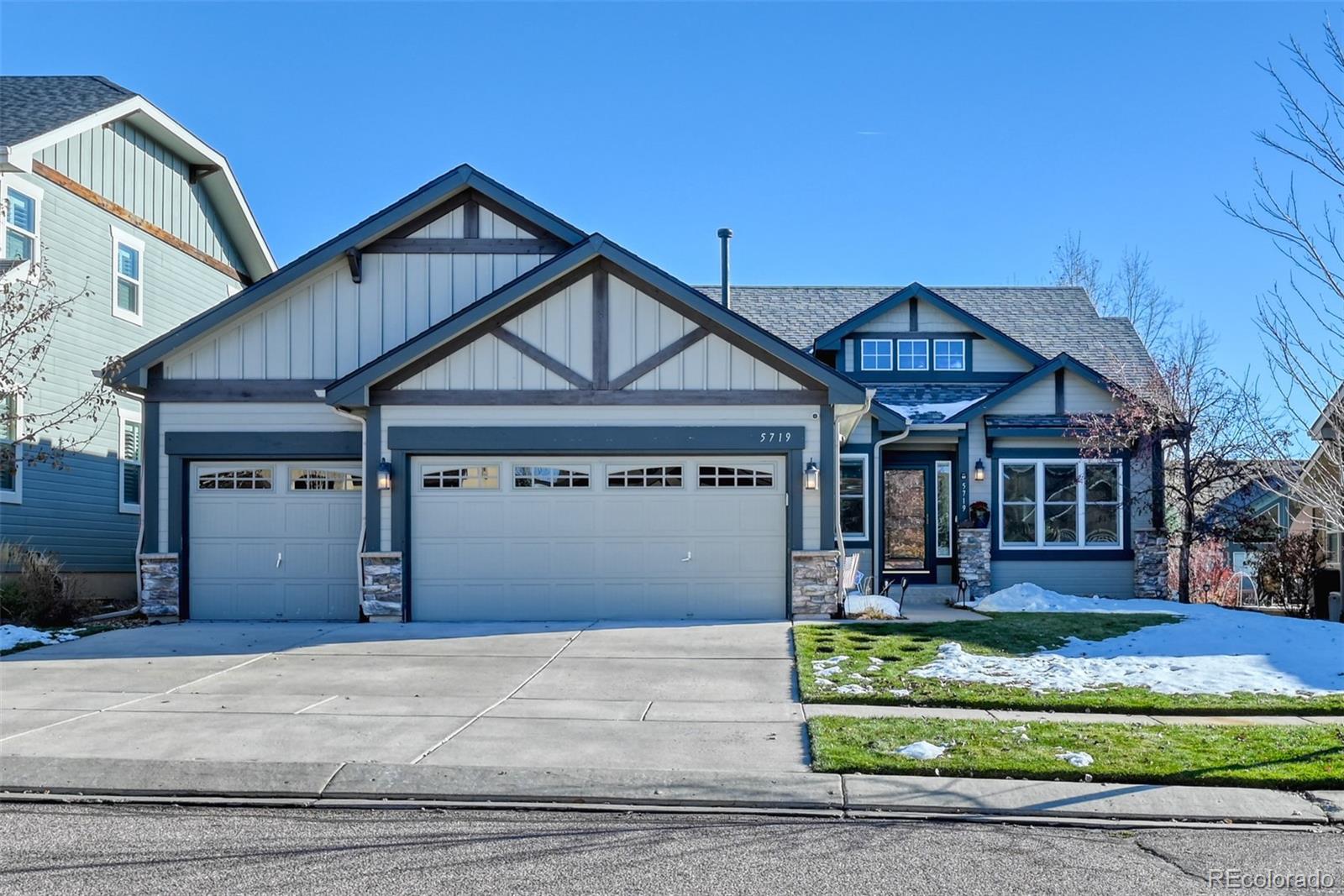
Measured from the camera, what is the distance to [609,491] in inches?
589

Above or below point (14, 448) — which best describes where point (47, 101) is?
above

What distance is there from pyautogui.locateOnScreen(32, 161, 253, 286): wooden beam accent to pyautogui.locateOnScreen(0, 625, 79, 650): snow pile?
6846mm

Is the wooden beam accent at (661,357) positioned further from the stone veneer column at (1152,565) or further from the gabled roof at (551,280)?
the stone veneer column at (1152,565)

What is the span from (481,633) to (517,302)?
4.11 m

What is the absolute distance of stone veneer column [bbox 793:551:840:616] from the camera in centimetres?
1468

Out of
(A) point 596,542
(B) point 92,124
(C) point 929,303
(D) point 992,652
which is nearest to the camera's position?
(D) point 992,652

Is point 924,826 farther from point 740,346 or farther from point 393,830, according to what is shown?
point 740,346

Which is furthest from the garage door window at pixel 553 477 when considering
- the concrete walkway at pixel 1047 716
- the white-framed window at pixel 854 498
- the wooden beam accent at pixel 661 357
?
the concrete walkway at pixel 1047 716

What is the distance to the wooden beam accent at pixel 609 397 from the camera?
14781 millimetres

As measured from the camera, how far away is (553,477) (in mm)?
14977

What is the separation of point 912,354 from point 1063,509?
3713 mm

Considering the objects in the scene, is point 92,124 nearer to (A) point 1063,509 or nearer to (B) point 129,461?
(B) point 129,461

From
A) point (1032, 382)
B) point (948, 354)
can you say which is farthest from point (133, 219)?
point (1032, 382)

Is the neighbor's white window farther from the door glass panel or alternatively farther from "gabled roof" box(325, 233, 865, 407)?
the door glass panel
